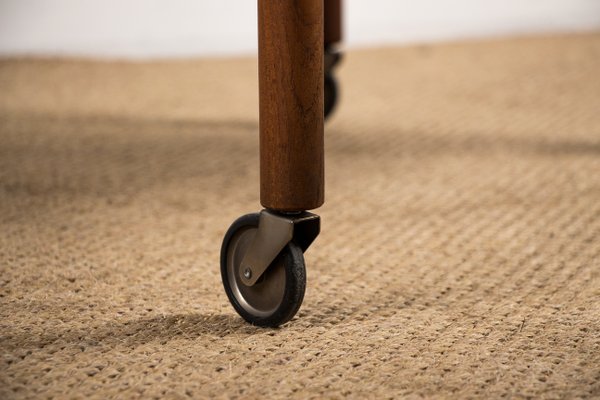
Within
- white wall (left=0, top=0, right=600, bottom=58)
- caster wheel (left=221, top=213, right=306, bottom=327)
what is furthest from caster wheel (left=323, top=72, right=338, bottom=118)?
white wall (left=0, top=0, right=600, bottom=58)

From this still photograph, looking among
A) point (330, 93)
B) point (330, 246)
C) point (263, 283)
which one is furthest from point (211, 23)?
point (263, 283)

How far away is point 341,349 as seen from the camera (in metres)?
0.86

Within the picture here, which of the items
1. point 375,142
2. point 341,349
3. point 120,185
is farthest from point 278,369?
point 375,142

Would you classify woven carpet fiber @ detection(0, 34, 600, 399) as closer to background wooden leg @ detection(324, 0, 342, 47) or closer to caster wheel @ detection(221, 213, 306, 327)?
caster wheel @ detection(221, 213, 306, 327)

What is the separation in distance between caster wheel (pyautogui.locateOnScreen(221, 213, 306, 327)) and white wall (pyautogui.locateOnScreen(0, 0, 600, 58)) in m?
1.93

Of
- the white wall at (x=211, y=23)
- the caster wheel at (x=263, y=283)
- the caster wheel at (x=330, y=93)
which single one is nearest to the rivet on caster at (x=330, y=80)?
the caster wheel at (x=330, y=93)

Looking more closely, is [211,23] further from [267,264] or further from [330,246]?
[267,264]

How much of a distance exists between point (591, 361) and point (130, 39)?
2178mm

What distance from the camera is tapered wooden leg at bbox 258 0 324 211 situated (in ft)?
2.72

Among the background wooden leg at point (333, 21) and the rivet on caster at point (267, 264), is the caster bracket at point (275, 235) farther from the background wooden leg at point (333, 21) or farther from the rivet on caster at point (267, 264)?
the background wooden leg at point (333, 21)

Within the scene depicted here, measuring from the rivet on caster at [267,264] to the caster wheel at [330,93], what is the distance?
889 mm

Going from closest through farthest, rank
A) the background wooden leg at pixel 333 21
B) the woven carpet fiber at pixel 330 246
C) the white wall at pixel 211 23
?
the woven carpet fiber at pixel 330 246
the background wooden leg at pixel 333 21
the white wall at pixel 211 23

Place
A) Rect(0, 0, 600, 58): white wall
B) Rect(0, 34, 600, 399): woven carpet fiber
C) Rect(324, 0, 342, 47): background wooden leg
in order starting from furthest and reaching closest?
Rect(0, 0, 600, 58): white wall → Rect(324, 0, 342, 47): background wooden leg → Rect(0, 34, 600, 399): woven carpet fiber

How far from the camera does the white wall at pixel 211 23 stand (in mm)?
2688
